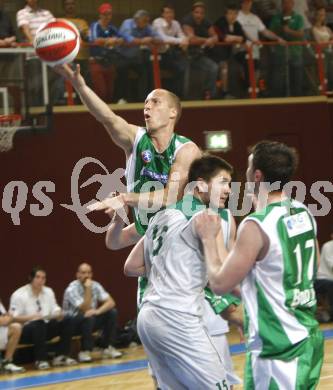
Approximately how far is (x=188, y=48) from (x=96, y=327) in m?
4.57

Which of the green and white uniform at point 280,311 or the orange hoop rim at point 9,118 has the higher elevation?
the orange hoop rim at point 9,118

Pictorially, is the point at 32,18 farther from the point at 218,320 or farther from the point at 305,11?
the point at 218,320

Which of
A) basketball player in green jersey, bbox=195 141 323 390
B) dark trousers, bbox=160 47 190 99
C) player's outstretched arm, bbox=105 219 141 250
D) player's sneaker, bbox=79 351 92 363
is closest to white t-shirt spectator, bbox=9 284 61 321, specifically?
player's sneaker, bbox=79 351 92 363

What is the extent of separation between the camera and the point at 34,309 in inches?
524

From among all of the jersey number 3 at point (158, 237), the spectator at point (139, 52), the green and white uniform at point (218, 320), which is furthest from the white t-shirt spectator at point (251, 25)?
the jersey number 3 at point (158, 237)

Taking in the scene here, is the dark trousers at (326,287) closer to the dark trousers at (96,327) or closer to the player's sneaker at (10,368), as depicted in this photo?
the dark trousers at (96,327)

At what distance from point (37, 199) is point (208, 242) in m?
10.3

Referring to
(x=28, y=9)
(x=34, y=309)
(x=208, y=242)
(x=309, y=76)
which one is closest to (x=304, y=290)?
(x=208, y=242)

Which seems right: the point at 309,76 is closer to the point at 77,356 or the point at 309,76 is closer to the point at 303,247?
the point at 77,356

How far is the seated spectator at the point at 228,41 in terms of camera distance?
52.4 feet

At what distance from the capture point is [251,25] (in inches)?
669

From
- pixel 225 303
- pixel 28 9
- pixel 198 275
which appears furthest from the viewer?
pixel 28 9

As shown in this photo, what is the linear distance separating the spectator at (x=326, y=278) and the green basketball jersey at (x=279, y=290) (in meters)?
11.2

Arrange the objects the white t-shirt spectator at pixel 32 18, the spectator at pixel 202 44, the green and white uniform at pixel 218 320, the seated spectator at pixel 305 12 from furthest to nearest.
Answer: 1. the seated spectator at pixel 305 12
2. the spectator at pixel 202 44
3. the white t-shirt spectator at pixel 32 18
4. the green and white uniform at pixel 218 320
